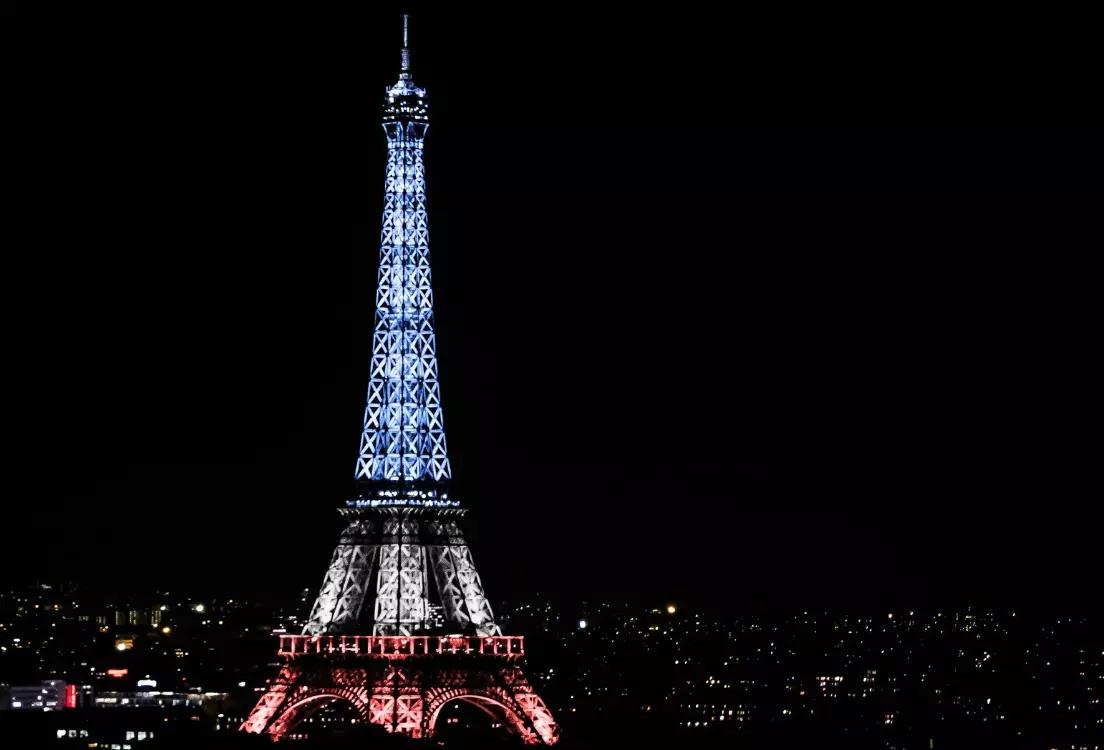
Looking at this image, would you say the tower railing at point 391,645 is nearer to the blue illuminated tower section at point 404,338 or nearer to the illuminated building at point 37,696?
the blue illuminated tower section at point 404,338

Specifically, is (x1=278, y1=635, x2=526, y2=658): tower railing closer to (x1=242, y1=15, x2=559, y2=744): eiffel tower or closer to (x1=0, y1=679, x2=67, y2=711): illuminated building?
(x1=242, y1=15, x2=559, y2=744): eiffel tower

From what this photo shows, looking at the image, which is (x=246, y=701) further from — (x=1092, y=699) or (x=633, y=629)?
(x=633, y=629)

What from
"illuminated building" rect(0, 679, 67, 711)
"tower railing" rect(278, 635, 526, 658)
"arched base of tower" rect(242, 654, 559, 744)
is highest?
"illuminated building" rect(0, 679, 67, 711)

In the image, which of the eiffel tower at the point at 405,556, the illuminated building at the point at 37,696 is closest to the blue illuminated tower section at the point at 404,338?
the eiffel tower at the point at 405,556

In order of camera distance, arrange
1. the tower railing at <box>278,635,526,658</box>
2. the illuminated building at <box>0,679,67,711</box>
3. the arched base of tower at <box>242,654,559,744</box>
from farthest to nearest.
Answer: the illuminated building at <box>0,679,67,711</box> < the arched base of tower at <box>242,654,559,744</box> < the tower railing at <box>278,635,526,658</box>

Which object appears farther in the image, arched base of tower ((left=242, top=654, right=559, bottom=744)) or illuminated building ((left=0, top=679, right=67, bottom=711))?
illuminated building ((left=0, top=679, right=67, bottom=711))

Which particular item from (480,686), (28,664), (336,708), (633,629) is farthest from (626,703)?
(633,629)

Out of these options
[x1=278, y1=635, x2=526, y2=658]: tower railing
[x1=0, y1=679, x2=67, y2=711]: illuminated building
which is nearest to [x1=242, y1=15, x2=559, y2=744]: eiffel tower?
[x1=278, y1=635, x2=526, y2=658]: tower railing
